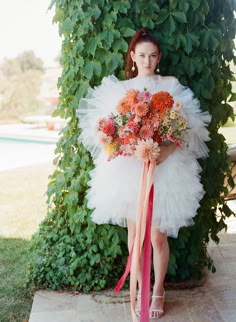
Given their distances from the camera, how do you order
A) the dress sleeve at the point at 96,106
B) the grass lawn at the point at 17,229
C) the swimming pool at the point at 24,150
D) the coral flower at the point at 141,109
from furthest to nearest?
the swimming pool at the point at 24,150
the grass lawn at the point at 17,229
the dress sleeve at the point at 96,106
the coral flower at the point at 141,109

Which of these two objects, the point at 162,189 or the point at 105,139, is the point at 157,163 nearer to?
the point at 162,189

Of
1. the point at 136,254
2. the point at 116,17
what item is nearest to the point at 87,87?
the point at 116,17

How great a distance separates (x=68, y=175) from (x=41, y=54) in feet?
41.2

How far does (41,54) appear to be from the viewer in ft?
47.6

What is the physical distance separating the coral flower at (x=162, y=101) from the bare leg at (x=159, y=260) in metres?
0.70

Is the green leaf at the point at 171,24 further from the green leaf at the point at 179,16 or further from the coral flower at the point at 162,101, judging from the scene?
the coral flower at the point at 162,101

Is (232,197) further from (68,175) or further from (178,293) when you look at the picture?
(68,175)

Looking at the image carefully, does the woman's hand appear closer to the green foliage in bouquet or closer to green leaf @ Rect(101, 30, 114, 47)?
the green foliage in bouquet

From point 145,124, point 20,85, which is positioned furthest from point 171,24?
point 20,85

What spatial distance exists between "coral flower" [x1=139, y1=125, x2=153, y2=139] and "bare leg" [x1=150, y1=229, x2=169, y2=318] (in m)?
0.59

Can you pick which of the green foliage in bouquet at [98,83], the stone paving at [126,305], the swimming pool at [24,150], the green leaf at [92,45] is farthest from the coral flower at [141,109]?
the swimming pool at [24,150]

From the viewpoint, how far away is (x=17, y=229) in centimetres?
397

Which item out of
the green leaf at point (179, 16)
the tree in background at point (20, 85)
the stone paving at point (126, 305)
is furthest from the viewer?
the tree in background at point (20, 85)

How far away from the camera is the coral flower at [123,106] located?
6.49 feet
